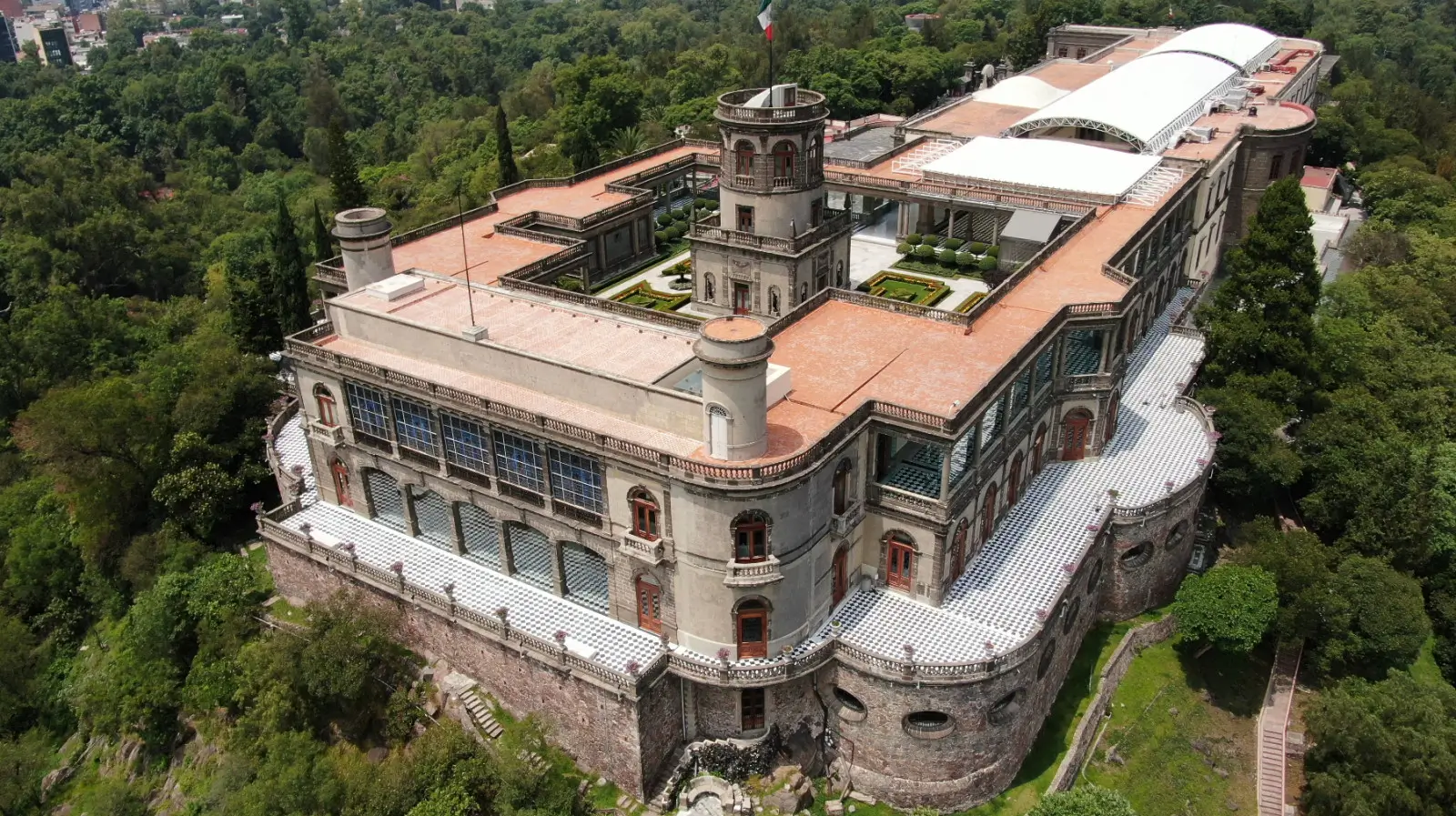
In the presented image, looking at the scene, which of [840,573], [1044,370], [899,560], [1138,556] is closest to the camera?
[840,573]

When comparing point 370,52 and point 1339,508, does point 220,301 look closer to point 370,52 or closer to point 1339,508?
point 1339,508

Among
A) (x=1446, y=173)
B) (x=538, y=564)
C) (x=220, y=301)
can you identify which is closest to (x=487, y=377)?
(x=538, y=564)

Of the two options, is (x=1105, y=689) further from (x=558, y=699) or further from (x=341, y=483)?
(x=341, y=483)

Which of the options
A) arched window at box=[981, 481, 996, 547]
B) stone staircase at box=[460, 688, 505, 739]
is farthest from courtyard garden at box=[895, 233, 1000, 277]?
stone staircase at box=[460, 688, 505, 739]

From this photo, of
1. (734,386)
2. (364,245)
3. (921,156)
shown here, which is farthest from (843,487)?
(921,156)

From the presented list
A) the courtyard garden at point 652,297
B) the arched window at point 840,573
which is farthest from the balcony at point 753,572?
the courtyard garden at point 652,297

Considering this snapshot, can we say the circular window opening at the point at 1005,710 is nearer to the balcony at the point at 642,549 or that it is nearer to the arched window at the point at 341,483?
→ the balcony at the point at 642,549

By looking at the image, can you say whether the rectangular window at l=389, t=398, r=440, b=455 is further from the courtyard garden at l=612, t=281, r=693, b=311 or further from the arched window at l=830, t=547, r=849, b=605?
the courtyard garden at l=612, t=281, r=693, b=311
